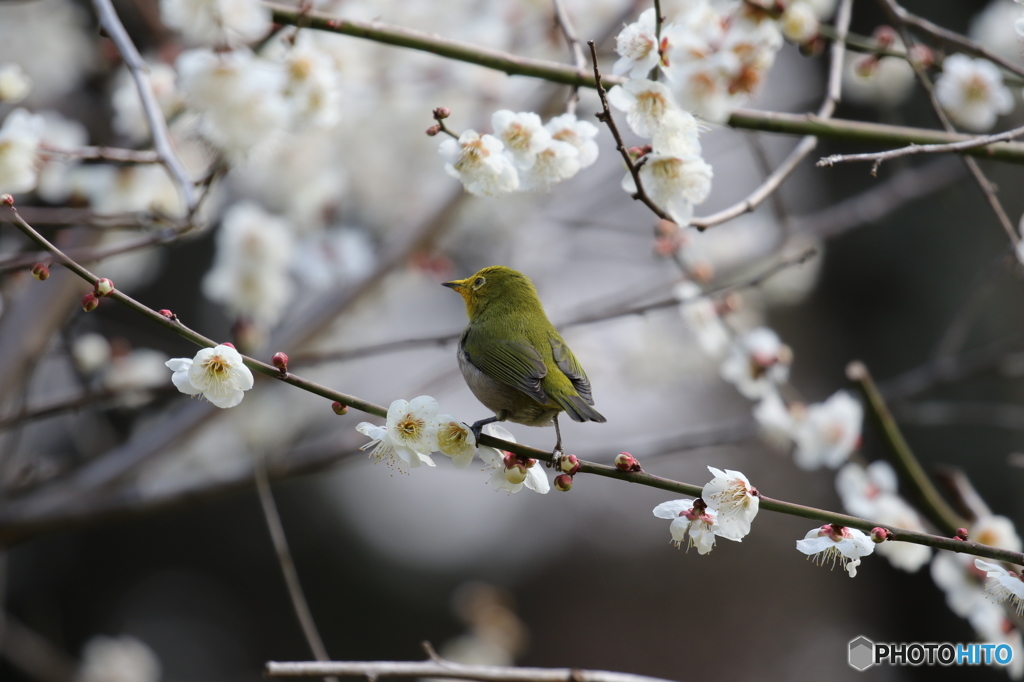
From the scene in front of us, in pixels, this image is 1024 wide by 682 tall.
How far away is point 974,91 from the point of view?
2.23 meters

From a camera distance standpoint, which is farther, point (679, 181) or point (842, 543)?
point (679, 181)

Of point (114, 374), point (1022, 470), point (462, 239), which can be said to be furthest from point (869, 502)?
point (462, 239)

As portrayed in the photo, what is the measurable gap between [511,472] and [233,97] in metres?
1.16

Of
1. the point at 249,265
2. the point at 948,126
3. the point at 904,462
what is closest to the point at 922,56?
the point at 948,126

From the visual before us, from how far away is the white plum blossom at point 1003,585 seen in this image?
4.33 ft

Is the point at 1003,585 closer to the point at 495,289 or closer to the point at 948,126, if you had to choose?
the point at 948,126

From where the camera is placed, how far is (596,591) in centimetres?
817

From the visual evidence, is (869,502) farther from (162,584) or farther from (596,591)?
(162,584)

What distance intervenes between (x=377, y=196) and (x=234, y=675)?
193 inches

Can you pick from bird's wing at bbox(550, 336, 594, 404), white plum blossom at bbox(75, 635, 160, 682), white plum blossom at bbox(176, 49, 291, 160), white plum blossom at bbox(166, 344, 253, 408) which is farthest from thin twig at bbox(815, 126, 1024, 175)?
white plum blossom at bbox(75, 635, 160, 682)

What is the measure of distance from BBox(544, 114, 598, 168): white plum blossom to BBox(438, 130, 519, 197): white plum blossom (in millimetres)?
154

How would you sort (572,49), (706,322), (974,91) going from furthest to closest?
1. (706,322)
2. (974,91)
3. (572,49)

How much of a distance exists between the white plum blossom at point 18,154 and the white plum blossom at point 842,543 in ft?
6.19

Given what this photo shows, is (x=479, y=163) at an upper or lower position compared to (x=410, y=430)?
upper
